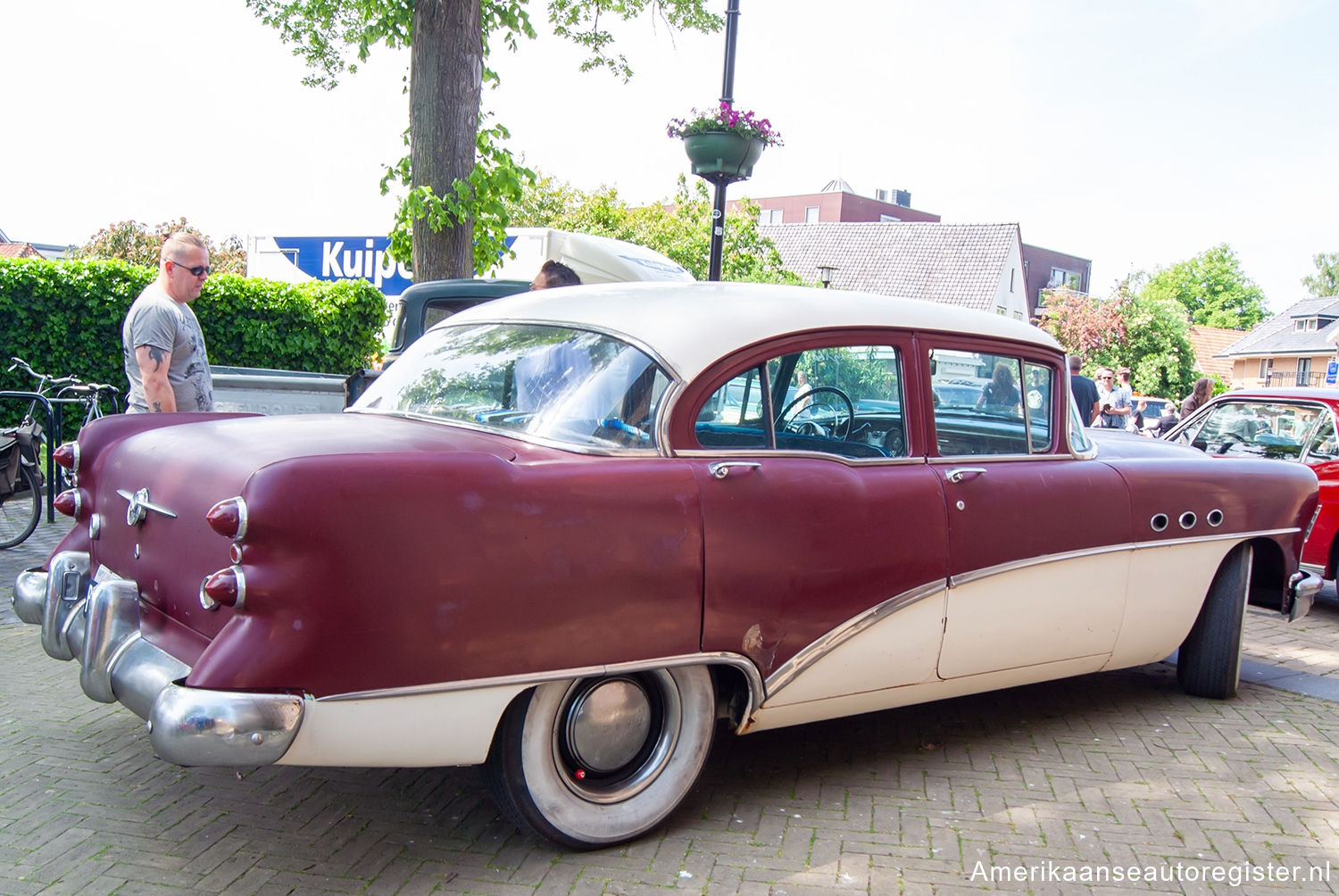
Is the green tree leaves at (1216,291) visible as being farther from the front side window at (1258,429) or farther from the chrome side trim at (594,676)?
the chrome side trim at (594,676)

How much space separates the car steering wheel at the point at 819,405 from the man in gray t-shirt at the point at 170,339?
10.7 feet

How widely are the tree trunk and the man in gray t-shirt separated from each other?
10.3 ft

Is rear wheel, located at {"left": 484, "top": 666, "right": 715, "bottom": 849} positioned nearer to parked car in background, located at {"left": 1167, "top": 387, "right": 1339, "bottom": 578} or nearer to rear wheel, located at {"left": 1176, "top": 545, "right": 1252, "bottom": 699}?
rear wheel, located at {"left": 1176, "top": 545, "right": 1252, "bottom": 699}

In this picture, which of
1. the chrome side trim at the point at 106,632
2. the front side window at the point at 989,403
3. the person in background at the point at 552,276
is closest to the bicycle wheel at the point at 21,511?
the person in background at the point at 552,276

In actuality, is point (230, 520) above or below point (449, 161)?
below

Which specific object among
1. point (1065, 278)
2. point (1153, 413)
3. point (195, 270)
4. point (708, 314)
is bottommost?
point (1153, 413)

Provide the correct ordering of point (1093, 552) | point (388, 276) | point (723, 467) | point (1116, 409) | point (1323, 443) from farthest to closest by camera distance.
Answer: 1. point (388, 276)
2. point (1116, 409)
3. point (1323, 443)
4. point (1093, 552)
5. point (723, 467)

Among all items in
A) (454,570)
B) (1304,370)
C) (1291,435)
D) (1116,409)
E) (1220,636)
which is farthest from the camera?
(1304,370)

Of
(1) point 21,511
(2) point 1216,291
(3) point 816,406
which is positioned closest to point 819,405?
(3) point 816,406

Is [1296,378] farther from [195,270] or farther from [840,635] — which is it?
[840,635]

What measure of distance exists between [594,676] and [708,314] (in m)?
1.23

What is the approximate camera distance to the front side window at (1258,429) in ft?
23.4

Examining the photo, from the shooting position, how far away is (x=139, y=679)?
2.82 m

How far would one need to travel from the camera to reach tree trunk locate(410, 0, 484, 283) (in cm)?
826
